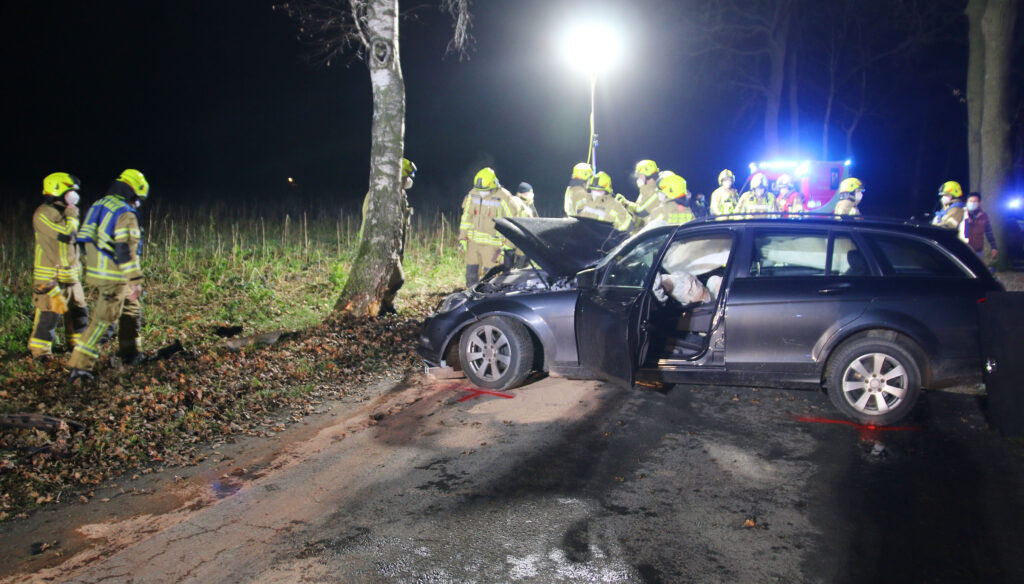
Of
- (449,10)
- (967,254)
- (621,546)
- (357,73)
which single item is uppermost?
(357,73)

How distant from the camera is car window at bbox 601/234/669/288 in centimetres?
622

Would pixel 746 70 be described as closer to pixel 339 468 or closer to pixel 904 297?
pixel 904 297

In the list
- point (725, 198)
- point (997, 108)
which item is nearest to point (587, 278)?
point (725, 198)

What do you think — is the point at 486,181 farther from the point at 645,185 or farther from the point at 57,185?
the point at 57,185

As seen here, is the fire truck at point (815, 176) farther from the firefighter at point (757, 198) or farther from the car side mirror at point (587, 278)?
the car side mirror at point (587, 278)

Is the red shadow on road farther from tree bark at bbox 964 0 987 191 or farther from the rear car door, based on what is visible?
tree bark at bbox 964 0 987 191

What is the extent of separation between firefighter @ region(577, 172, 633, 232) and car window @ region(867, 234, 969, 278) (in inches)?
201

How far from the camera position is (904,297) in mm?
5105

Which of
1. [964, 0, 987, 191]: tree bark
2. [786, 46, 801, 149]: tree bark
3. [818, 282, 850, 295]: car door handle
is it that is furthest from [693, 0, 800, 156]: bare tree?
[818, 282, 850, 295]: car door handle

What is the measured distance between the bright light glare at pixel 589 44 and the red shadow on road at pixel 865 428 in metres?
9.62

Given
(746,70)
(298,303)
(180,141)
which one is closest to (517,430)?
(298,303)

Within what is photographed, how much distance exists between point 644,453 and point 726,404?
1.46 metres

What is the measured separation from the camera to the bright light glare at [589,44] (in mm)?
13211

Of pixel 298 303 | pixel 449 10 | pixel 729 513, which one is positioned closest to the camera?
pixel 729 513
